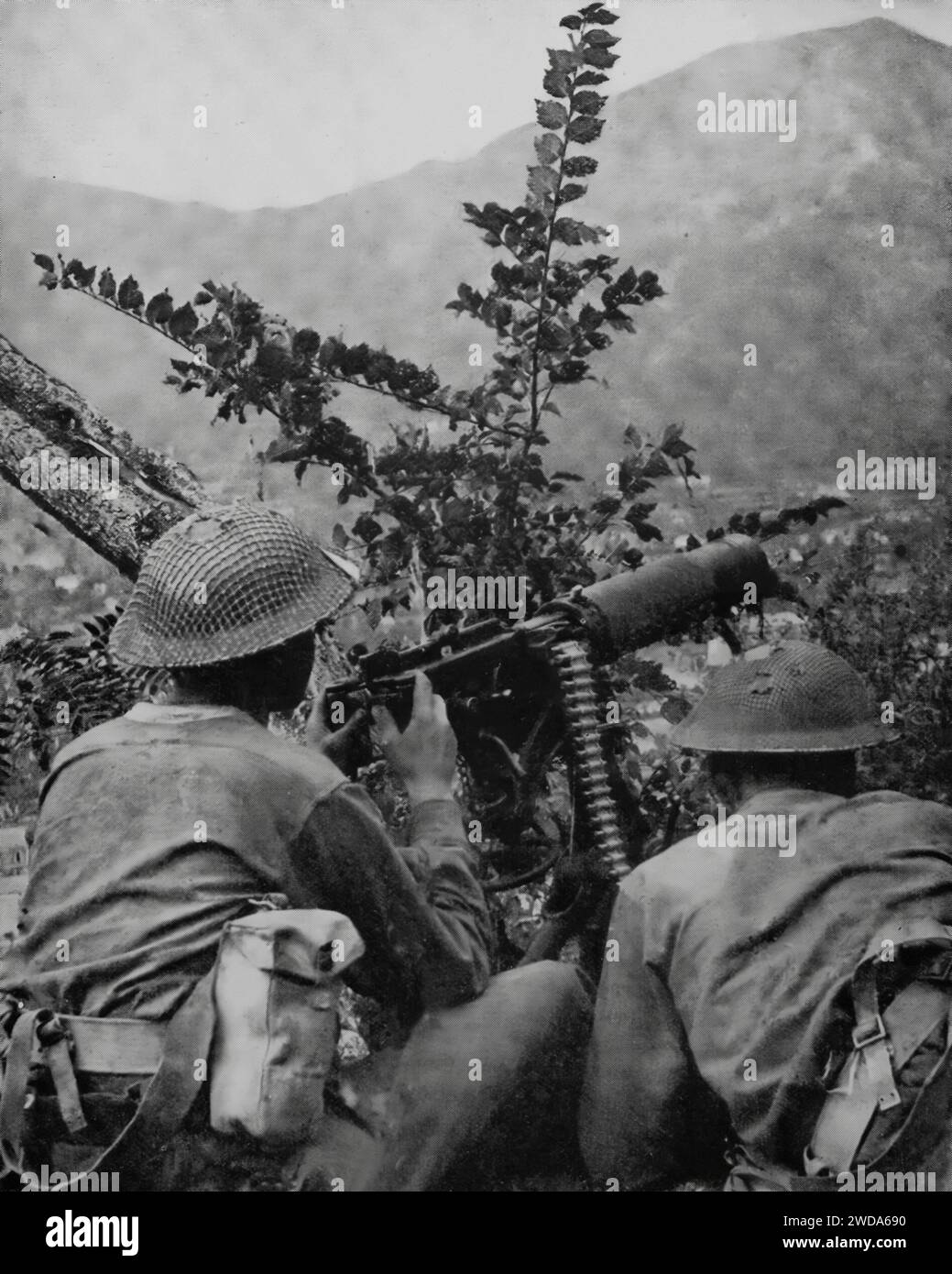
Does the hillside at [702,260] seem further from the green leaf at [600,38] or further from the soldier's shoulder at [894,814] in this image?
the soldier's shoulder at [894,814]

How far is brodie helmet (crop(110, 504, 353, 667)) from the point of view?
444cm

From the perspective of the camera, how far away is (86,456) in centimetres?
550

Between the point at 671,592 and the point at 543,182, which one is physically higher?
the point at 543,182

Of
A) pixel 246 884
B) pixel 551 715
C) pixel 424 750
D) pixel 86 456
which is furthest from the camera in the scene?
pixel 86 456

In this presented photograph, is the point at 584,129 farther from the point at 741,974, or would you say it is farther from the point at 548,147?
the point at 741,974

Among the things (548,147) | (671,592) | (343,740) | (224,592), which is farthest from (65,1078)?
(548,147)

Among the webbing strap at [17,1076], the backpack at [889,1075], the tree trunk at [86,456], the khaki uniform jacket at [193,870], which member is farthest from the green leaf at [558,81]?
the webbing strap at [17,1076]

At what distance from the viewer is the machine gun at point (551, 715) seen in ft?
16.0

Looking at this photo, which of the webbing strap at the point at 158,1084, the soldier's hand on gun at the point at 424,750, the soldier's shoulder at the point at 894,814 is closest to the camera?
the webbing strap at the point at 158,1084

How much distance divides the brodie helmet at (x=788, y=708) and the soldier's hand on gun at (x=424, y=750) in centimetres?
70

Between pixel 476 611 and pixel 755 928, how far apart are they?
1.36 metres

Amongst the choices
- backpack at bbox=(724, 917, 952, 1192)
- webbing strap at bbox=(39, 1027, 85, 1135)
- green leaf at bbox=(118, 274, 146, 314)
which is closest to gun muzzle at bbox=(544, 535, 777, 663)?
backpack at bbox=(724, 917, 952, 1192)

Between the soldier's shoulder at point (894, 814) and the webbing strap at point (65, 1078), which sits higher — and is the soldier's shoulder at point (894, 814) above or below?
above
